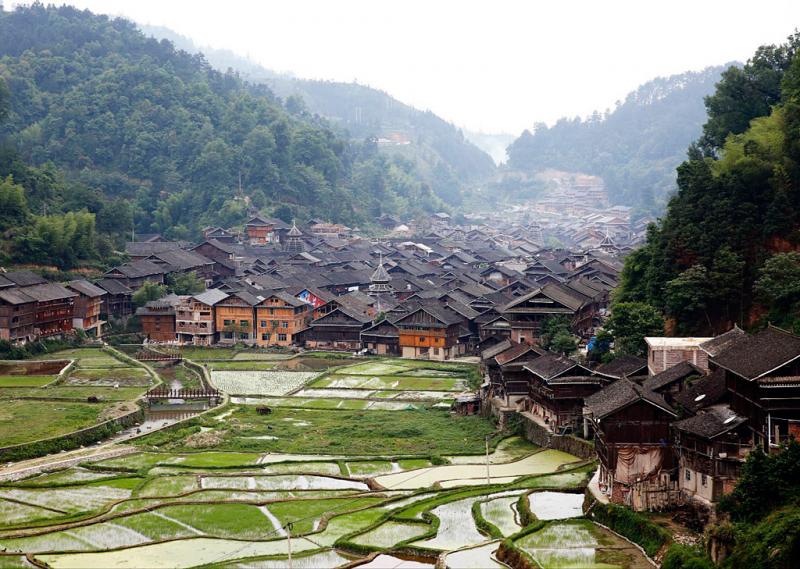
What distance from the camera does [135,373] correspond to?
41.3m

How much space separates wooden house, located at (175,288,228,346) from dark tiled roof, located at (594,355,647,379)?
25882mm

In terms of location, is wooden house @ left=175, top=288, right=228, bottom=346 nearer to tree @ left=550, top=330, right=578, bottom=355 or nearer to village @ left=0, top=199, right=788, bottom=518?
village @ left=0, top=199, right=788, bottom=518

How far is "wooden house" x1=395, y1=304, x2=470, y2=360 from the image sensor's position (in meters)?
46.9

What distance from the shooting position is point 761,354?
1986 cm

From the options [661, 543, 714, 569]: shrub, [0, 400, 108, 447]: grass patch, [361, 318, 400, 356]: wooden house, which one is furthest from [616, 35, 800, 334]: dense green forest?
[0, 400, 108, 447]: grass patch

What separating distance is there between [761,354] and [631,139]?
144 m

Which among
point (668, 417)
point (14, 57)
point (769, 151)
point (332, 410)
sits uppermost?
point (14, 57)

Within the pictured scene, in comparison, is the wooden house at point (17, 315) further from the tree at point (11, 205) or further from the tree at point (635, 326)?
the tree at point (635, 326)

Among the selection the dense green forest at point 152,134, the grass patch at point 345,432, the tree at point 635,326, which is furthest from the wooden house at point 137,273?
the tree at point 635,326

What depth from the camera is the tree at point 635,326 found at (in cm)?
3100

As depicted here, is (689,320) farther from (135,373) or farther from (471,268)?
(471,268)

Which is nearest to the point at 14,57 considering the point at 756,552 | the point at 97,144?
the point at 97,144

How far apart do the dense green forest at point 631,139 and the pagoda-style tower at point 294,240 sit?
69987mm

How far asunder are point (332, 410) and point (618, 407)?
1599 centimetres
